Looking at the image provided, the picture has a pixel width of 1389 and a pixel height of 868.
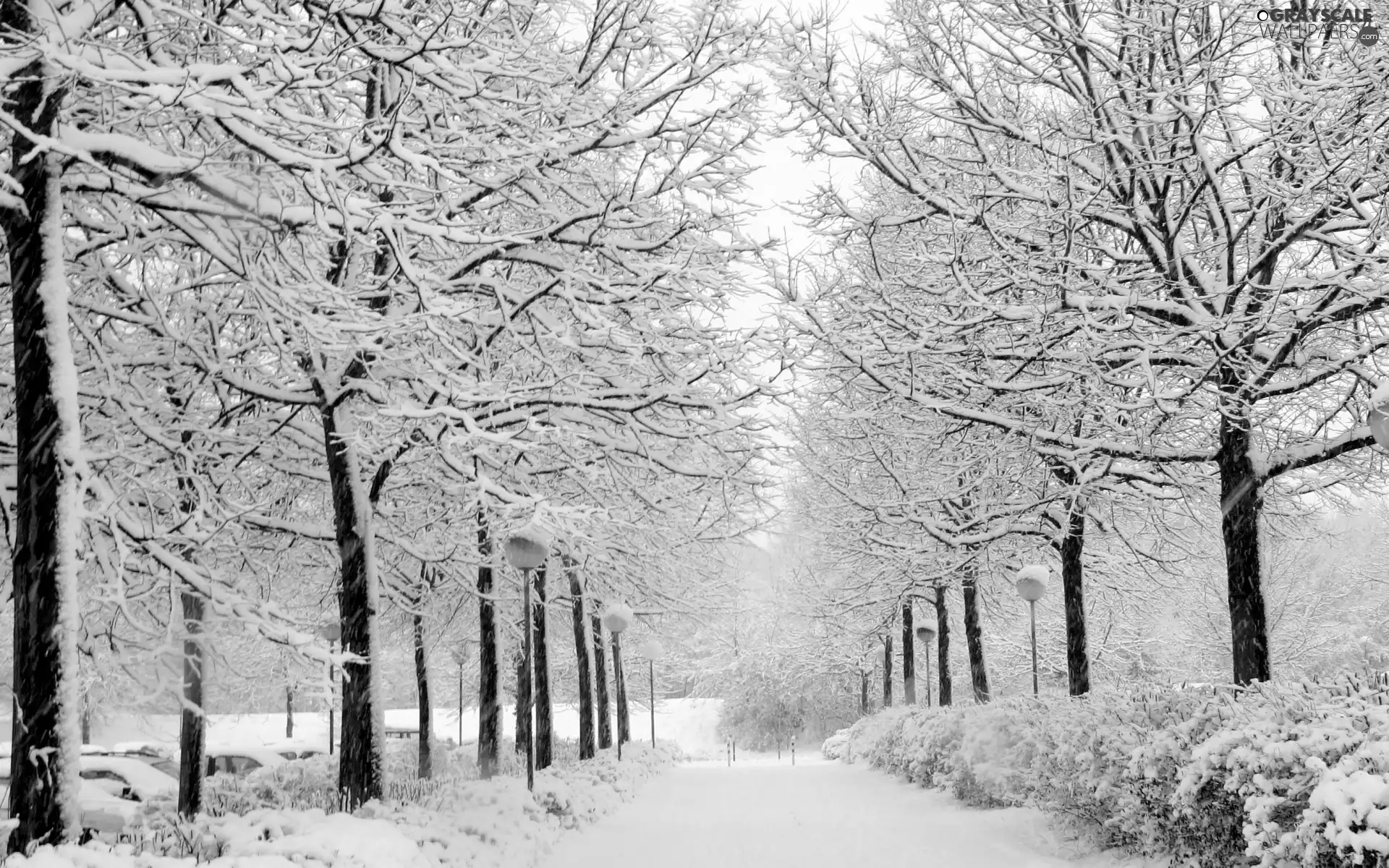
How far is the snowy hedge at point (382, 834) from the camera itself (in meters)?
4.96

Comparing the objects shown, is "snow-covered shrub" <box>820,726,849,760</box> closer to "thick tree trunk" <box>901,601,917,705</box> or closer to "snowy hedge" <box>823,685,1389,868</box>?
"thick tree trunk" <box>901,601,917,705</box>

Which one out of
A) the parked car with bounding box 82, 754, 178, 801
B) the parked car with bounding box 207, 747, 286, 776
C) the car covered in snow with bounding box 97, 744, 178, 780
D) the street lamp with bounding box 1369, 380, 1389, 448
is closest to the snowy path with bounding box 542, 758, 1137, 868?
the street lamp with bounding box 1369, 380, 1389, 448

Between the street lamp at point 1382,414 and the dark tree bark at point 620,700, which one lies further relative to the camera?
the dark tree bark at point 620,700

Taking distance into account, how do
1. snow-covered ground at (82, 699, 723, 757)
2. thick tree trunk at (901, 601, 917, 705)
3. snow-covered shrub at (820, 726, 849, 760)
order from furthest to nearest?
snow-covered ground at (82, 699, 723, 757) → snow-covered shrub at (820, 726, 849, 760) → thick tree trunk at (901, 601, 917, 705)

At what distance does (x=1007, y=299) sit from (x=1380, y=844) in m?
6.48

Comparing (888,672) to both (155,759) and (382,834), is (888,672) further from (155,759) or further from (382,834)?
(382,834)

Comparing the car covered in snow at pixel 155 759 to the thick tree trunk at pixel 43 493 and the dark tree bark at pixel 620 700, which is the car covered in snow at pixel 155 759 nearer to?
the dark tree bark at pixel 620 700

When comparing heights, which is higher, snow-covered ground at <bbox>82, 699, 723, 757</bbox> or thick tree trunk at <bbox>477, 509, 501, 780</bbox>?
thick tree trunk at <bbox>477, 509, 501, 780</bbox>

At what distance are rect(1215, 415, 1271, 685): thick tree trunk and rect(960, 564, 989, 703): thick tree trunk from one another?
720 cm

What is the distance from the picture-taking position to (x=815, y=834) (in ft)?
34.0

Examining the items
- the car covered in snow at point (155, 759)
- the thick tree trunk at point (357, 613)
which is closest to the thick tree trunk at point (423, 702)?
the car covered in snow at point (155, 759)

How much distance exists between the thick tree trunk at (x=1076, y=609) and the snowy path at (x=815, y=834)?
2.64 m

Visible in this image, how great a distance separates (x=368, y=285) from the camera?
308 inches

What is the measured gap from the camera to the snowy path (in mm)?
8648
